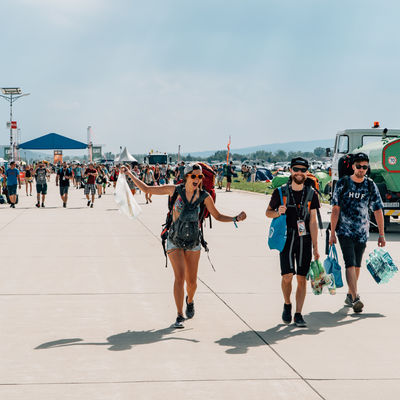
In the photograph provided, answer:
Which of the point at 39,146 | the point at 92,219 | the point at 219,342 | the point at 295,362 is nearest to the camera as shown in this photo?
the point at 295,362

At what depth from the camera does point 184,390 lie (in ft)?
16.2

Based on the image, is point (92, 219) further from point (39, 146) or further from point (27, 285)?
point (39, 146)

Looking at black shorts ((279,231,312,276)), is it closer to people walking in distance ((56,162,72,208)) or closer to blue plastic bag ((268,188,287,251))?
blue plastic bag ((268,188,287,251))

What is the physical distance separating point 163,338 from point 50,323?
1289 mm

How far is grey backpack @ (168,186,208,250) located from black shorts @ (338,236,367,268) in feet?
5.89

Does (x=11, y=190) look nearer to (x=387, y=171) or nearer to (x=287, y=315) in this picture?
(x=387, y=171)

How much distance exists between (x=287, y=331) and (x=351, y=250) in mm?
1511

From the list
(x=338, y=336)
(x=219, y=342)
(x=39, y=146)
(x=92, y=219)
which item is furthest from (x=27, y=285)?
(x=39, y=146)

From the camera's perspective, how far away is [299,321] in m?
7.02

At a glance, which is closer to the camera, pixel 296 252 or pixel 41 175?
pixel 296 252

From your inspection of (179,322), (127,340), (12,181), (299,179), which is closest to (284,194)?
(299,179)

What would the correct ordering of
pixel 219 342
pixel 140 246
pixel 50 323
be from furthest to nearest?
pixel 140 246 → pixel 50 323 → pixel 219 342

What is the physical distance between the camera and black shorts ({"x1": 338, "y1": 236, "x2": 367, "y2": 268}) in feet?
25.9

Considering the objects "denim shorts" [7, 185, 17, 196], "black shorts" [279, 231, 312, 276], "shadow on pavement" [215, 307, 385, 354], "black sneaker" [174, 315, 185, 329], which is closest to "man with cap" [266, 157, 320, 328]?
"black shorts" [279, 231, 312, 276]
